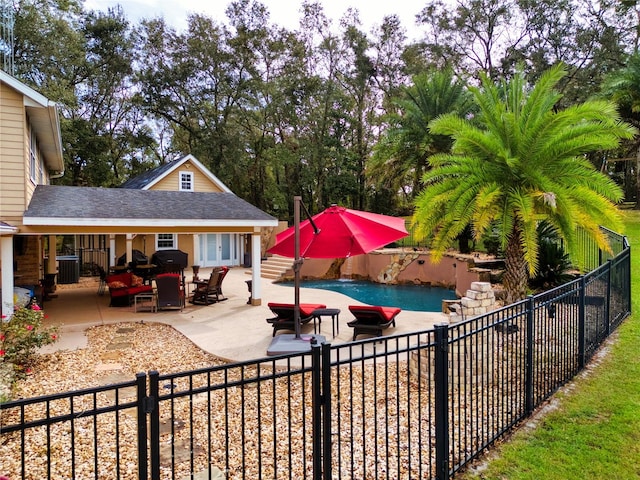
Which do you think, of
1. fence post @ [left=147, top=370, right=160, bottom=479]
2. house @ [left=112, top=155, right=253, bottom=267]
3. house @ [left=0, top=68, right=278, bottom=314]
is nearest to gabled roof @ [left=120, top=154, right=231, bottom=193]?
house @ [left=112, top=155, right=253, bottom=267]

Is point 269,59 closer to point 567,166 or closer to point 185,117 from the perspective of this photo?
point 185,117

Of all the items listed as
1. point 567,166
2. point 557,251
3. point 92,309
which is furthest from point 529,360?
point 92,309

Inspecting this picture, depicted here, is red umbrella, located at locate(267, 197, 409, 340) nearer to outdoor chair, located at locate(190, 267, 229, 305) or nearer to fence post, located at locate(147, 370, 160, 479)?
fence post, located at locate(147, 370, 160, 479)

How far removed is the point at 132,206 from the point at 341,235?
6.96m

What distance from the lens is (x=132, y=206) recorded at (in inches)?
448

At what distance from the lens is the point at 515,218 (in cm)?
837

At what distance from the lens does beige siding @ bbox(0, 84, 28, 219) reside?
9078 mm

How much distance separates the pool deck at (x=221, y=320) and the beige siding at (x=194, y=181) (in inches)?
299

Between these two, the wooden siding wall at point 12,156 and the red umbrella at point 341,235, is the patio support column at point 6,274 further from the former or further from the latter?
the red umbrella at point 341,235

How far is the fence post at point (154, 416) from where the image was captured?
7.76 feet

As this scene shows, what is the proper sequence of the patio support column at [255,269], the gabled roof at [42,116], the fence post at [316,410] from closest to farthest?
1. the fence post at [316,410]
2. the gabled roof at [42,116]
3. the patio support column at [255,269]

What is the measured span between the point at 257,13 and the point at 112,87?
35.7 feet

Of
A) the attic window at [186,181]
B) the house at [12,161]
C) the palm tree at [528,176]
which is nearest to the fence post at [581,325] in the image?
the palm tree at [528,176]

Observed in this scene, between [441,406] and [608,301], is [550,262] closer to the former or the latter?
[608,301]
